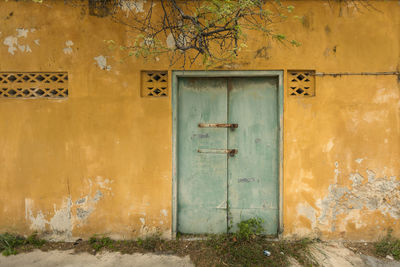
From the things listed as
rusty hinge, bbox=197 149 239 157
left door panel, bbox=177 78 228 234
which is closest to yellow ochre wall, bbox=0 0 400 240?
left door panel, bbox=177 78 228 234

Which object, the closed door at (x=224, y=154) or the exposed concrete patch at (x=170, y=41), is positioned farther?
the closed door at (x=224, y=154)

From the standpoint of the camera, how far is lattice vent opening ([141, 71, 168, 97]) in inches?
139

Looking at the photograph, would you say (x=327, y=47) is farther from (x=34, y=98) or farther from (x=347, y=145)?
(x=34, y=98)

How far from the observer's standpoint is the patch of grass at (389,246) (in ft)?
10.8

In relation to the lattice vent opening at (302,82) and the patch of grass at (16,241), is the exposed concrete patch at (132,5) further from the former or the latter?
the patch of grass at (16,241)

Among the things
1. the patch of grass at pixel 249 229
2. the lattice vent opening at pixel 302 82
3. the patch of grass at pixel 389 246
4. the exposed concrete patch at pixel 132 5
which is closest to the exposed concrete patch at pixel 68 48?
the exposed concrete patch at pixel 132 5

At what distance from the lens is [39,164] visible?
138 inches

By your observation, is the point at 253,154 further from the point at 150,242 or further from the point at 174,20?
the point at 174,20

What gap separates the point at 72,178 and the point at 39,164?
18.5 inches

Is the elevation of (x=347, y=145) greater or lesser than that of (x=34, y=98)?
lesser

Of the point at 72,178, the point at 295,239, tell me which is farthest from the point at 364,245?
the point at 72,178

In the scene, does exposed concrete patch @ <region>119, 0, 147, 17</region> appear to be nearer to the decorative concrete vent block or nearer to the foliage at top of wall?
the foliage at top of wall

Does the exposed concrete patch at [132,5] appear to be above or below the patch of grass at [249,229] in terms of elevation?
above

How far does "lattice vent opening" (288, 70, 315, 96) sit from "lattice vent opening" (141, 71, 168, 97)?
1.62m
